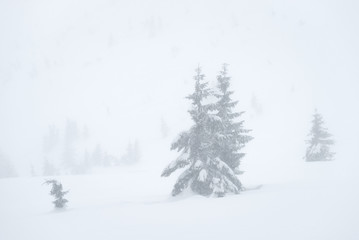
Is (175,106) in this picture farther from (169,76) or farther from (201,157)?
(201,157)

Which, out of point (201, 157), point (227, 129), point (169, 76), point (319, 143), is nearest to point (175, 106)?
point (169, 76)

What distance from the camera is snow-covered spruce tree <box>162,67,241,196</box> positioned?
1389 cm

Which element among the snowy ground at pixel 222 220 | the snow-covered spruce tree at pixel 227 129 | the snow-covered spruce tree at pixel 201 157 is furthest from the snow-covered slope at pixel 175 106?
the snow-covered spruce tree at pixel 227 129

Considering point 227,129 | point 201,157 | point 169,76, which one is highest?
point 169,76

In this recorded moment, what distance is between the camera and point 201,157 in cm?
1419

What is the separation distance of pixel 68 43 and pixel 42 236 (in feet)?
464

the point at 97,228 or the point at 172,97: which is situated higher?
the point at 172,97

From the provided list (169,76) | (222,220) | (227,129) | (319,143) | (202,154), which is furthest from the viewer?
(169,76)

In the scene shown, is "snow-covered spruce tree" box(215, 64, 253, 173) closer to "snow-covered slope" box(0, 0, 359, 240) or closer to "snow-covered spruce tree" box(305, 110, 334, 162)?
"snow-covered slope" box(0, 0, 359, 240)

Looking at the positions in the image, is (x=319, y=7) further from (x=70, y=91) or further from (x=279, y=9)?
(x=70, y=91)

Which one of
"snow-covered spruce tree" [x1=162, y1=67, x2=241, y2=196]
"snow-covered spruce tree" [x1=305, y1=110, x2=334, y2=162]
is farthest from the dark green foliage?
"snow-covered spruce tree" [x1=305, y1=110, x2=334, y2=162]

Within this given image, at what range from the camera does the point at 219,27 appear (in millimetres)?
117688

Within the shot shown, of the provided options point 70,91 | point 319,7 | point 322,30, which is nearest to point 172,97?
point 70,91

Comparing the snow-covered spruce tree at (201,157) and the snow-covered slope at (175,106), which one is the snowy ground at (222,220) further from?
the snow-covered spruce tree at (201,157)
